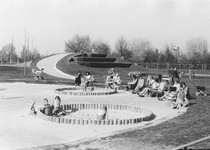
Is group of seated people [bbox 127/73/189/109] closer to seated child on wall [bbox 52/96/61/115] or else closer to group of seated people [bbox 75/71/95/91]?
group of seated people [bbox 75/71/95/91]

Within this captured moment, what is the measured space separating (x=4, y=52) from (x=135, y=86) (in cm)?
6422

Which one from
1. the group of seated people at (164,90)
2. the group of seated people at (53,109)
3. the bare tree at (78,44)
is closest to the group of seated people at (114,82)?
the group of seated people at (164,90)

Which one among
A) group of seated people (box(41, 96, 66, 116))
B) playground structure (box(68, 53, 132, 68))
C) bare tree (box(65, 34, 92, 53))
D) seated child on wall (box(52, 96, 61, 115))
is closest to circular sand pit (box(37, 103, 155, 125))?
group of seated people (box(41, 96, 66, 116))

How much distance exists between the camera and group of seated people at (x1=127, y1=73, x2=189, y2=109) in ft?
40.4

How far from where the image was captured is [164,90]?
50.6 ft

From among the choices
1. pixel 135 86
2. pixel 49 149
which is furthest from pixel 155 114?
pixel 135 86

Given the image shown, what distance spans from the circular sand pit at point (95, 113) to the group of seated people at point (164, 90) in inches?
85.7

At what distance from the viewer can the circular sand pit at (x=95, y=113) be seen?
28.9 ft

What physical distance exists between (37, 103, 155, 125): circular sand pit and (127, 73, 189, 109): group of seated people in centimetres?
218

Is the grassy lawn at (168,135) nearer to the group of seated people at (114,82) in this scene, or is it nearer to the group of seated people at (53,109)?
the group of seated people at (53,109)

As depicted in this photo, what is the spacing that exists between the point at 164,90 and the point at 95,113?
5.83 meters

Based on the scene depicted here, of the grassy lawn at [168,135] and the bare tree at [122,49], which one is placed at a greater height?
the bare tree at [122,49]

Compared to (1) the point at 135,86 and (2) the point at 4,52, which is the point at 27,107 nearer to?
(1) the point at 135,86

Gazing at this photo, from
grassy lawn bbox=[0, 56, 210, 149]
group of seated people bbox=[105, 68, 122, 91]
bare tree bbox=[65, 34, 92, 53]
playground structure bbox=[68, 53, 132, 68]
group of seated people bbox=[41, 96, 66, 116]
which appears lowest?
grassy lawn bbox=[0, 56, 210, 149]
